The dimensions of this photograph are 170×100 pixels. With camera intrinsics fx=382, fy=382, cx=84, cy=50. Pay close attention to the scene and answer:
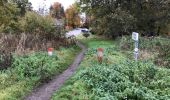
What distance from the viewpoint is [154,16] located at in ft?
170

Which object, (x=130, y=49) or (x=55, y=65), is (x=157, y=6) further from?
(x=55, y=65)

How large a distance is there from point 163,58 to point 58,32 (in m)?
13.9

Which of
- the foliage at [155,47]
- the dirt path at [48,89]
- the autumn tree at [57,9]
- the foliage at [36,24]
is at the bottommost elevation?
the dirt path at [48,89]

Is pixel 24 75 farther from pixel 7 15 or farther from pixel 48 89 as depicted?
pixel 7 15

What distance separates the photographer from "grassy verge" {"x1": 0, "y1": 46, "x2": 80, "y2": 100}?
14.8 metres

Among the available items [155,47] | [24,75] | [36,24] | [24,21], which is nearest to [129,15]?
[36,24]

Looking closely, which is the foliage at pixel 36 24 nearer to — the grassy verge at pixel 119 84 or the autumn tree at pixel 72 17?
the grassy verge at pixel 119 84

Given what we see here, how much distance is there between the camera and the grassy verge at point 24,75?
1478 cm

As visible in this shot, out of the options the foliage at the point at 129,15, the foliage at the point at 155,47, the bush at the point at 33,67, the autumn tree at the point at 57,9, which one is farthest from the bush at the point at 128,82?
the autumn tree at the point at 57,9

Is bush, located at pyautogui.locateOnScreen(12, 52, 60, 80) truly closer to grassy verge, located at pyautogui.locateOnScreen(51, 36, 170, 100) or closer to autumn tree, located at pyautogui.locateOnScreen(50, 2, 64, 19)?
grassy verge, located at pyautogui.locateOnScreen(51, 36, 170, 100)

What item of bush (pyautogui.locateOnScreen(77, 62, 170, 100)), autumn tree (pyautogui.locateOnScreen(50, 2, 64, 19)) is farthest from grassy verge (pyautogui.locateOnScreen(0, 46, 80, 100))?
autumn tree (pyautogui.locateOnScreen(50, 2, 64, 19))

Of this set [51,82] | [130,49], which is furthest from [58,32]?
[51,82]

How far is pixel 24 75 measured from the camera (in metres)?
17.5

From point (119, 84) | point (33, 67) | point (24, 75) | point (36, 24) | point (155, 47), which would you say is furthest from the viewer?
point (36, 24)
